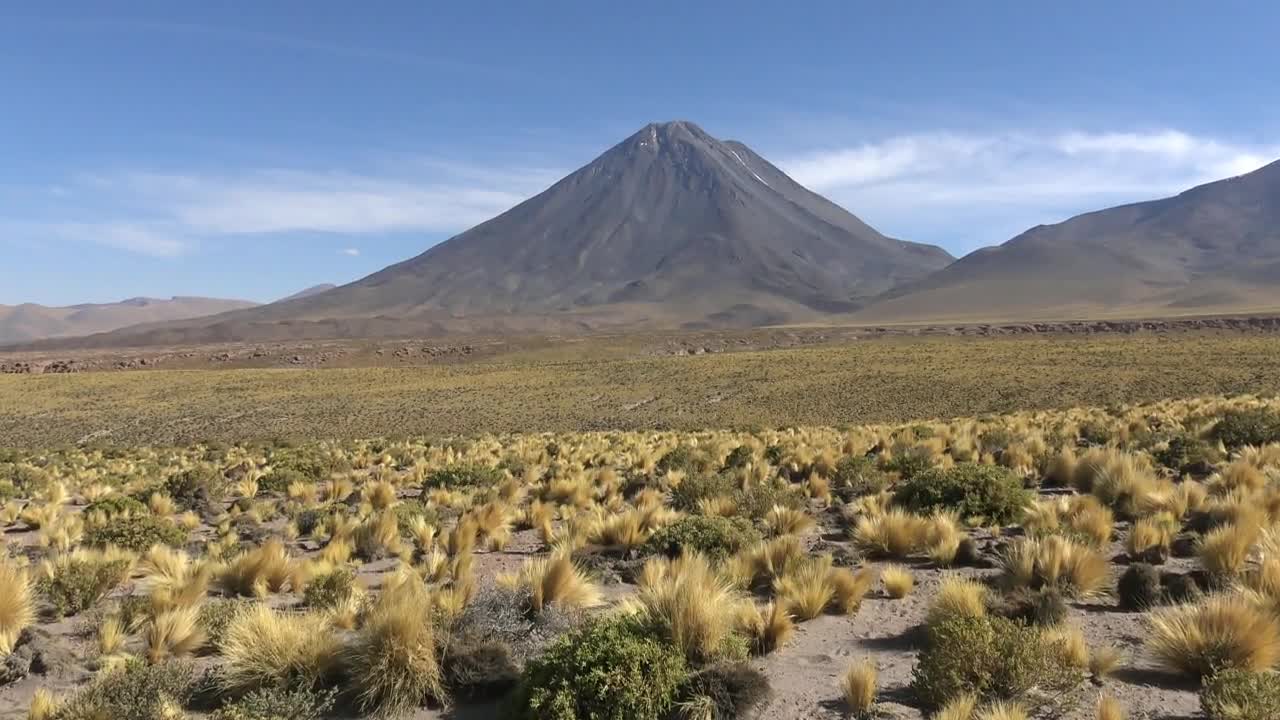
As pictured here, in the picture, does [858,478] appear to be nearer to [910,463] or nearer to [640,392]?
[910,463]

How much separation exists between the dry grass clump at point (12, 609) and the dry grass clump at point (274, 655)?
1.77m

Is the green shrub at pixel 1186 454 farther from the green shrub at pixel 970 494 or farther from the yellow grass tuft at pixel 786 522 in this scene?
the yellow grass tuft at pixel 786 522

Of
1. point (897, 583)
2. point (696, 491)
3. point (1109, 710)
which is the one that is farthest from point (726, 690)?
point (696, 491)

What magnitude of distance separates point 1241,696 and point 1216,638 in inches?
28.1

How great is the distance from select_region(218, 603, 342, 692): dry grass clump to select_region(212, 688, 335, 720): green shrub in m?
0.12

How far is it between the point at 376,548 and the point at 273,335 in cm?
12152

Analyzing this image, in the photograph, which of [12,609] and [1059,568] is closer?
[12,609]

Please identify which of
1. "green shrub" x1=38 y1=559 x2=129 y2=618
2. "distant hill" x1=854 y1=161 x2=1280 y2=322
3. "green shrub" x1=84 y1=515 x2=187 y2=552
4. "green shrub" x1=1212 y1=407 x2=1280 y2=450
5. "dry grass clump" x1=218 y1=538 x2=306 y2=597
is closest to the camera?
"green shrub" x1=38 y1=559 x2=129 y2=618

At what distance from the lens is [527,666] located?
496 centimetres

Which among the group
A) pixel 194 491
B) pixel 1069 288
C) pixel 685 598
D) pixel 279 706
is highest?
pixel 1069 288

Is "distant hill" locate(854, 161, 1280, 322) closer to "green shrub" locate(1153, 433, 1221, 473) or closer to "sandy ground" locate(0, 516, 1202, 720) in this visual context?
"green shrub" locate(1153, 433, 1221, 473)

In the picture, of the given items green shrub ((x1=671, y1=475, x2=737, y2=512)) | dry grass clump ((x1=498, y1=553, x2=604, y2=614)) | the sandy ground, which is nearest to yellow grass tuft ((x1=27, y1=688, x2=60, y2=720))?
the sandy ground

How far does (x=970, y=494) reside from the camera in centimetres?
943

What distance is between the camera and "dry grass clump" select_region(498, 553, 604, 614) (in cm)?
642
